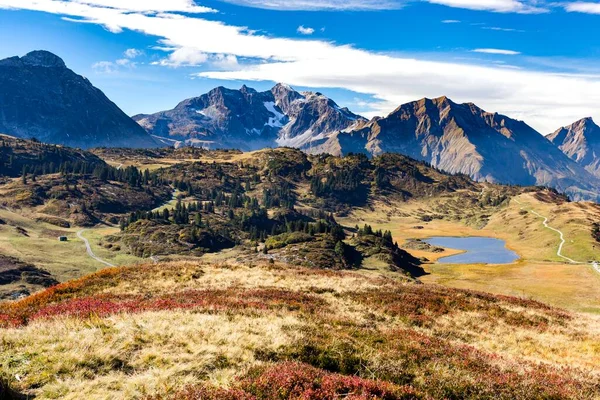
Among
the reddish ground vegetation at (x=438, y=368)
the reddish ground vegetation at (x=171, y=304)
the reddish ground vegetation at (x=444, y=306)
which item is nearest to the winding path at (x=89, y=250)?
the reddish ground vegetation at (x=171, y=304)

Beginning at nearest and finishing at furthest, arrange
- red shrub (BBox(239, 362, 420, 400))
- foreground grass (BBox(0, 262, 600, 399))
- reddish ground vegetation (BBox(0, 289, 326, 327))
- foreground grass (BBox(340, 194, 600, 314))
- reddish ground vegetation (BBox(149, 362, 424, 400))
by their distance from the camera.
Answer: reddish ground vegetation (BBox(149, 362, 424, 400)) → red shrub (BBox(239, 362, 420, 400)) → foreground grass (BBox(0, 262, 600, 399)) → reddish ground vegetation (BBox(0, 289, 326, 327)) → foreground grass (BBox(340, 194, 600, 314))

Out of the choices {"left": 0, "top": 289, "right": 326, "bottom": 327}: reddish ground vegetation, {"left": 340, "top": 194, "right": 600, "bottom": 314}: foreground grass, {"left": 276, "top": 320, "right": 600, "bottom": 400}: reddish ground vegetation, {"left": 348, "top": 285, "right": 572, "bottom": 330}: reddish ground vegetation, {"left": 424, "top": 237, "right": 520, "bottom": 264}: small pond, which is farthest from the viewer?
{"left": 424, "top": 237, "right": 520, "bottom": 264}: small pond

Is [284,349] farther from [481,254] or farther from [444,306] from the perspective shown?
[481,254]

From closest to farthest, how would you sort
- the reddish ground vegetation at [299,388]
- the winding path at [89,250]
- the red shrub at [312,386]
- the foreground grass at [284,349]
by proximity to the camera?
1. the reddish ground vegetation at [299,388]
2. the red shrub at [312,386]
3. the foreground grass at [284,349]
4. the winding path at [89,250]

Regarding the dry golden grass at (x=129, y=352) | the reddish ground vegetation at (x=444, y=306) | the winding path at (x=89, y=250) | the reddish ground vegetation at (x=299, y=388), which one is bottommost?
the winding path at (x=89, y=250)

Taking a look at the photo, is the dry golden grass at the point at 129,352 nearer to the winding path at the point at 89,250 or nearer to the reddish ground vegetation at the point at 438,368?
the reddish ground vegetation at the point at 438,368

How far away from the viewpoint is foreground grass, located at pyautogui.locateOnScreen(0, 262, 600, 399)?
39.3 feet

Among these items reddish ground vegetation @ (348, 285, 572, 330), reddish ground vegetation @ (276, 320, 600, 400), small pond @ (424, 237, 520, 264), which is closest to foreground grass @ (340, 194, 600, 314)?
small pond @ (424, 237, 520, 264)

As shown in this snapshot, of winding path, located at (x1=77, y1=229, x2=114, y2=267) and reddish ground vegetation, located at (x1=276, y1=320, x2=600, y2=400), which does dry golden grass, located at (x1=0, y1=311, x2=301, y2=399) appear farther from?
winding path, located at (x1=77, y1=229, x2=114, y2=267)

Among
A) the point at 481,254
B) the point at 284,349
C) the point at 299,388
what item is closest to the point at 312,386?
the point at 299,388

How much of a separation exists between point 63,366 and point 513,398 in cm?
1401

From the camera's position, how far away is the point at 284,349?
15.2 meters

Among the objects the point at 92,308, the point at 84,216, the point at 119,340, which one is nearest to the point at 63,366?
the point at 119,340

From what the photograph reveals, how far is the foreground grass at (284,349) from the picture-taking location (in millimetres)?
11992
